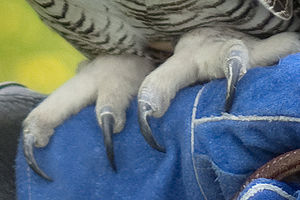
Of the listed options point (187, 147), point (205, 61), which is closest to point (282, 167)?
point (187, 147)

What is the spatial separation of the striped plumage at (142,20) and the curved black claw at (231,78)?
17 cm

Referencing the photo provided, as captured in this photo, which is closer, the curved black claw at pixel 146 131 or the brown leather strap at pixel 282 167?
the brown leather strap at pixel 282 167


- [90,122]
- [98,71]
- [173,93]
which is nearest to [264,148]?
[173,93]

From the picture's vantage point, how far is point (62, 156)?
0.86 m

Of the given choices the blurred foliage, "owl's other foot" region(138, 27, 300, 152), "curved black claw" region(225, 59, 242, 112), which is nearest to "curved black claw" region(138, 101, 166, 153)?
"owl's other foot" region(138, 27, 300, 152)

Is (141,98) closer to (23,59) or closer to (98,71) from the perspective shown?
(98,71)

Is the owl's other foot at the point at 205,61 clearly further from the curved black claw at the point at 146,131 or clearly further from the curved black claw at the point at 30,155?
the curved black claw at the point at 30,155

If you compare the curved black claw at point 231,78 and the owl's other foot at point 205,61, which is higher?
the curved black claw at point 231,78

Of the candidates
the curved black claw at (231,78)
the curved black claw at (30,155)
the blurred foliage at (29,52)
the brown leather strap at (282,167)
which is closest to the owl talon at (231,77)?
the curved black claw at (231,78)

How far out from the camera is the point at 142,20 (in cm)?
97

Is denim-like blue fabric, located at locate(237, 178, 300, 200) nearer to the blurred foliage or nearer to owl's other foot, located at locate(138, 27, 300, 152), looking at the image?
owl's other foot, located at locate(138, 27, 300, 152)

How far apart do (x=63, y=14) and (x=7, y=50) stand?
124 cm

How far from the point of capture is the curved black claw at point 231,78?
0.68m

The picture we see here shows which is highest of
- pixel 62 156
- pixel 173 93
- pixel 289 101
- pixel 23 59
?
pixel 289 101
